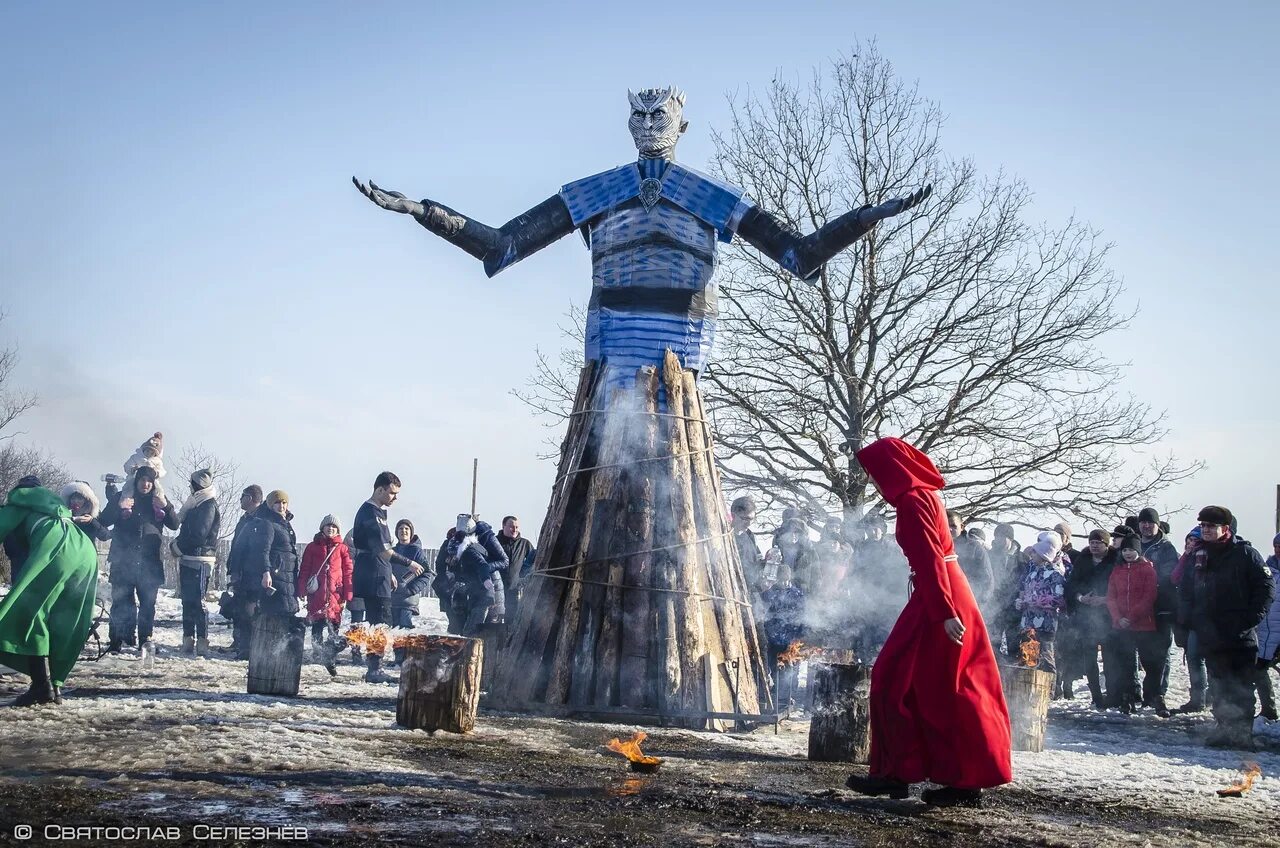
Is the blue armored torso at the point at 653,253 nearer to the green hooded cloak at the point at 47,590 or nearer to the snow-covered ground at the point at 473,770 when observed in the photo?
the snow-covered ground at the point at 473,770

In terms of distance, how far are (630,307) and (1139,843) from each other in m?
5.05

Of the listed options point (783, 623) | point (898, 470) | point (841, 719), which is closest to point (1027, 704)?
point (841, 719)

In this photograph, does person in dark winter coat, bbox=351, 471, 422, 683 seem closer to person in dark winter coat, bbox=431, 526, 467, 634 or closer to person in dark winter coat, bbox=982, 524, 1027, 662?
person in dark winter coat, bbox=431, 526, 467, 634

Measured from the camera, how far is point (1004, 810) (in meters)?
5.55

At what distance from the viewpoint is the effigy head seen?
8750mm

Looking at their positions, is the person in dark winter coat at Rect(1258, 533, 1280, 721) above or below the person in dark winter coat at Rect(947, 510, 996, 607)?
below

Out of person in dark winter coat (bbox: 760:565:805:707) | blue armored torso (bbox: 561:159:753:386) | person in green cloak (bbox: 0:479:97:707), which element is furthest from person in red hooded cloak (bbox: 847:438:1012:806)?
person in green cloak (bbox: 0:479:97:707)

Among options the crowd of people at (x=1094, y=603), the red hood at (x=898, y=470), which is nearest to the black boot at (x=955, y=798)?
the red hood at (x=898, y=470)

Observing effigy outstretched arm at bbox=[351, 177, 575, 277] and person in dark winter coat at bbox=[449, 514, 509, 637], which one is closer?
effigy outstretched arm at bbox=[351, 177, 575, 277]

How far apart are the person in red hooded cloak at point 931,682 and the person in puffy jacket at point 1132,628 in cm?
606

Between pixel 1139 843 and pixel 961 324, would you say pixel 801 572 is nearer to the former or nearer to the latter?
pixel 1139 843

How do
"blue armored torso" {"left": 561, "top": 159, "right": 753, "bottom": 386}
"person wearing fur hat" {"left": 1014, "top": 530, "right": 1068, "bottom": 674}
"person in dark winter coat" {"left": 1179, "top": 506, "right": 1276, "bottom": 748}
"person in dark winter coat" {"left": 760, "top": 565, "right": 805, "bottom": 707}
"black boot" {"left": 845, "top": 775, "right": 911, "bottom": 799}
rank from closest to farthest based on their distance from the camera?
"black boot" {"left": 845, "top": 775, "right": 911, "bottom": 799}, "blue armored torso" {"left": 561, "top": 159, "right": 753, "bottom": 386}, "person in dark winter coat" {"left": 1179, "top": 506, "right": 1276, "bottom": 748}, "person in dark winter coat" {"left": 760, "top": 565, "right": 805, "bottom": 707}, "person wearing fur hat" {"left": 1014, "top": 530, "right": 1068, "bottom": 674}

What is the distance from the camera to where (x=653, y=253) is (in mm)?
8656

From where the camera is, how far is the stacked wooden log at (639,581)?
27.0ft
